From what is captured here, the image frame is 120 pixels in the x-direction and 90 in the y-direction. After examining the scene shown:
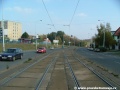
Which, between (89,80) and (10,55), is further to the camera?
(10,55)

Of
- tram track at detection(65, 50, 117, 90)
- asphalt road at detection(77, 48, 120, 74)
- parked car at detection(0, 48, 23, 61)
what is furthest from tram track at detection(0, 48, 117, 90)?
parked car at detection(0, 48, 23, 61)

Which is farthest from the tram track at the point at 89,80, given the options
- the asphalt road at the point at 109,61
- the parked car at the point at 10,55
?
the parked car at the point at 10,55

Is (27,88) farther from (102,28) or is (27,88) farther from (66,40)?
(66,40)

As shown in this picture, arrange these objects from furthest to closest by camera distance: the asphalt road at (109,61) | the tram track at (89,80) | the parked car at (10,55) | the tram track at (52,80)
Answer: the parked car at (10,55) → the asphalt road at (109,61) → the tram track at (89,80) → the tram track at (52,80)

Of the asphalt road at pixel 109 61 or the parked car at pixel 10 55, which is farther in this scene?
the parked car at pixel 10 55

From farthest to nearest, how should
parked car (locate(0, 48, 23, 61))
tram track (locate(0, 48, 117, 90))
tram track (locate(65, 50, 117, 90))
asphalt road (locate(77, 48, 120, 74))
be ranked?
parked car (locate(0, 48, 23, 61)) → asphalt road (locate(77, 48, 120, 74)) → tram track (locate(65, 50, 117, 90)) → tram track (locate(0, 48, 117, 90))

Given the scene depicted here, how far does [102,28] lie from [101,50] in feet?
62.7

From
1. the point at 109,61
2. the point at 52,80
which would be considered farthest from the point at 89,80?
the point at 109,61

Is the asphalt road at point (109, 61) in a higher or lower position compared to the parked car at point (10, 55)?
lower

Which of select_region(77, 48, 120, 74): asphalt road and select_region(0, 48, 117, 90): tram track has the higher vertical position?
select_region(0, 48, 117, 90): tram track

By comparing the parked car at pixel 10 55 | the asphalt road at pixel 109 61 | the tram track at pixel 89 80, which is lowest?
the asphalt road at pixel 109 61

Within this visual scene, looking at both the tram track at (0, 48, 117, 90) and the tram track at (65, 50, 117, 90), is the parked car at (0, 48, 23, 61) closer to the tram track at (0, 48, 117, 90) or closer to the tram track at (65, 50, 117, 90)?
the tram track at (0, 48, 117, 90)

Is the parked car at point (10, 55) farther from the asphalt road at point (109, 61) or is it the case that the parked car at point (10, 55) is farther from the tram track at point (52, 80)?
the tram track at point (52, 80)

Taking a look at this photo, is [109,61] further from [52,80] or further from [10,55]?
[52,80]
